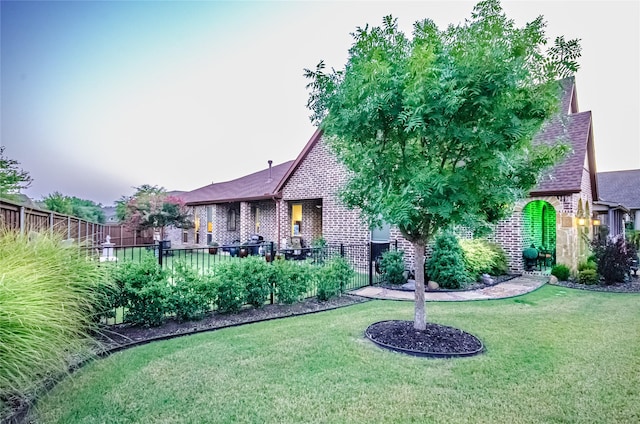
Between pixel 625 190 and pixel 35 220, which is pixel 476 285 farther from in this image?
pixel 625 190

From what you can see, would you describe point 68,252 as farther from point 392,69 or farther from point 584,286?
point 584,286

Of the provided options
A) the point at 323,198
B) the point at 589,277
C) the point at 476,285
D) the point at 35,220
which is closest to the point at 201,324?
the point at 35,220

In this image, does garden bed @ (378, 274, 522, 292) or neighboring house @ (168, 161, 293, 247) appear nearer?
garden bed @ (378, 274, 522, 292)

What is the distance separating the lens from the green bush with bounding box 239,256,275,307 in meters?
5.99

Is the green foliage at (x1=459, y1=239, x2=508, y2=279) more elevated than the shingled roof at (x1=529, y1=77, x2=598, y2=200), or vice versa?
the shingled roof at (x1=529, y1=77, x2=598, y2=200)

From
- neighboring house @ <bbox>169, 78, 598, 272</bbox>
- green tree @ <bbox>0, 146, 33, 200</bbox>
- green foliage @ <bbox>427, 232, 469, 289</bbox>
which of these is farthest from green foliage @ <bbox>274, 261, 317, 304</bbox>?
green tree @ <bbox>0, 146, 33, 200</bbox>

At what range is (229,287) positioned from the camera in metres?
5.71

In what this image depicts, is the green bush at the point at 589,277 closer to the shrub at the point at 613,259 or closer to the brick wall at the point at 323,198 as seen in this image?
the shrub at the point at 613,259

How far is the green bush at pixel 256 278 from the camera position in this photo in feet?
19.6

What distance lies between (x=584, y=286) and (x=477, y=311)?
15.7 feet

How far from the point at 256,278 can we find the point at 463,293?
4961 millimetres

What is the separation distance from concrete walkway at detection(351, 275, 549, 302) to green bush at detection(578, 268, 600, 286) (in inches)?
41.2

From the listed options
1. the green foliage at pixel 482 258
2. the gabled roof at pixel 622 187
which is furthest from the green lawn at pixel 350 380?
the gabled roof at pixel 622 187

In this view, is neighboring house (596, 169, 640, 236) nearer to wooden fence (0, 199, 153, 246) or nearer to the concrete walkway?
the concrete walkway
